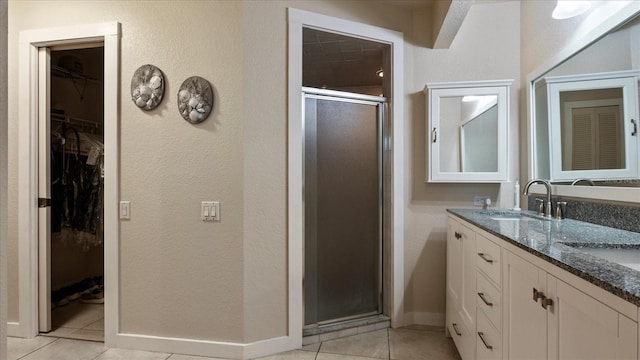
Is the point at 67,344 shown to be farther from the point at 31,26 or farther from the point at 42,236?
the point at 31,26

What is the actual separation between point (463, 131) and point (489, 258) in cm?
129

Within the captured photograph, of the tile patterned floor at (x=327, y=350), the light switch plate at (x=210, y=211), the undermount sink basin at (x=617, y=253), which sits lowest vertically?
the tile patterned floor at (x=327, y=350)

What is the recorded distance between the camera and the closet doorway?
237 cm

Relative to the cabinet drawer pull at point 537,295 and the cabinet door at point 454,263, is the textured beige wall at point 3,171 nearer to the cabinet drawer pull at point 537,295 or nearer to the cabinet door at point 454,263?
the cabinet drawer pull at point 537,295

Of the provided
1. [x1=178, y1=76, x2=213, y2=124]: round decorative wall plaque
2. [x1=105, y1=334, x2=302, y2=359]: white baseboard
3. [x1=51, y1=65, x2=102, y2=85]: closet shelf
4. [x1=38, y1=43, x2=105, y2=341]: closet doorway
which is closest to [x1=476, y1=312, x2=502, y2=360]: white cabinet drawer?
[x1=105, y1=334, x2=302, y2=359]: white baseboard

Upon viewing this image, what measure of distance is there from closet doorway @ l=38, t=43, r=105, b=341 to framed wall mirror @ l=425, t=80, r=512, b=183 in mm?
2566

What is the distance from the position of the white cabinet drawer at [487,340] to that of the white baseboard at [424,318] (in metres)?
0.93

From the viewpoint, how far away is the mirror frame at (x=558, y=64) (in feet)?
4.75

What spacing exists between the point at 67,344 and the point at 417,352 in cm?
246

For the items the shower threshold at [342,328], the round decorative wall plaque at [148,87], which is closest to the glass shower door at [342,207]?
the shower threshold at [342,328]

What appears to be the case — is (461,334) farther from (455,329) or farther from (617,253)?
(617,253)

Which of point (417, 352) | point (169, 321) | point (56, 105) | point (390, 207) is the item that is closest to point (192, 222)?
point (169, 321)

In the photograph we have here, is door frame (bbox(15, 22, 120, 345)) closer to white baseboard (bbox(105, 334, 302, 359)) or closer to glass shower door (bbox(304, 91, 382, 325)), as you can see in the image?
white baseboard (bbox(105, 334, 302, 359))

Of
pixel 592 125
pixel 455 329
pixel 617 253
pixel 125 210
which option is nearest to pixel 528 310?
pixel 617 253
